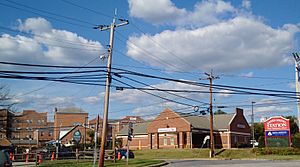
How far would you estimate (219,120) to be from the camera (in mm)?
76625

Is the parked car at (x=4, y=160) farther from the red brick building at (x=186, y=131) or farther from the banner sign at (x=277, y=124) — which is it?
the red brick building at (x=186, y=131)

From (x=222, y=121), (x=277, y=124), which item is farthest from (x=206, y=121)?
(x=277, y=124)

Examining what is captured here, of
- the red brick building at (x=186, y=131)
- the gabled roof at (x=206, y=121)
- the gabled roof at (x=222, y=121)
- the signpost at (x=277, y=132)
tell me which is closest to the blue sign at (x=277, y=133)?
the signpost at (x=277, y=132)

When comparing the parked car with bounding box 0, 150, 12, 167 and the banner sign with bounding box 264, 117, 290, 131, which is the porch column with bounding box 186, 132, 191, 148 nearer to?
the banner sign with bounding box 264, 117, 290, 131

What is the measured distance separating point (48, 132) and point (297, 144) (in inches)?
3779

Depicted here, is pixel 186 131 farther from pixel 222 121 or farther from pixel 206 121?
pixel 222 121

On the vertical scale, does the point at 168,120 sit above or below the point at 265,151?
above

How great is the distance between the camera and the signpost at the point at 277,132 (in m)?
51.4

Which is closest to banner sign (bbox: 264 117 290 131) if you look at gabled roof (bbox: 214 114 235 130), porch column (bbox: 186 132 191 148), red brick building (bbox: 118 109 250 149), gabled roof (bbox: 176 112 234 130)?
red brick building (bbox: 118 109 250 149)

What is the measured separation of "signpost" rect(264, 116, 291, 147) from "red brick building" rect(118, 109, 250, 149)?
54.2 ft

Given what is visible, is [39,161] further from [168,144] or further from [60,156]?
[168,144]

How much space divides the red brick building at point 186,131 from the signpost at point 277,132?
16521 millimetres

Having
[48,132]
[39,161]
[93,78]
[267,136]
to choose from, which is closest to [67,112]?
[48,132]

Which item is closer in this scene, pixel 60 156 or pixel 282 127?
pixel 60 156
